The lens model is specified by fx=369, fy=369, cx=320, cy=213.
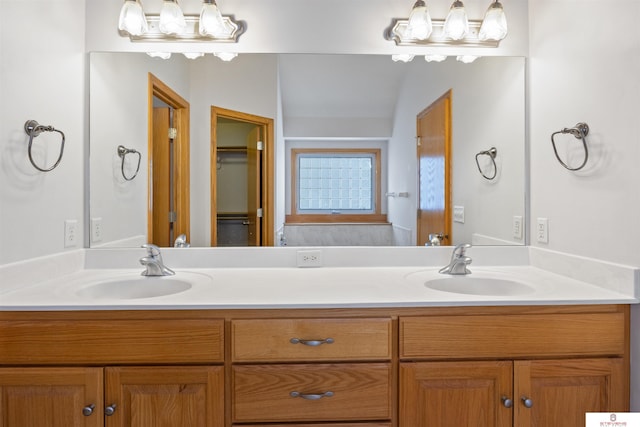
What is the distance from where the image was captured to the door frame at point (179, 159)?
1.76m

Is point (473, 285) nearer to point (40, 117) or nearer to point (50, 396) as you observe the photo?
point (50, 396)

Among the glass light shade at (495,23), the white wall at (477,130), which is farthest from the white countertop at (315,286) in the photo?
the glass light shade at (495,23)

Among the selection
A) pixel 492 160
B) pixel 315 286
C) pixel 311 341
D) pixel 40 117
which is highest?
pixel 40 117

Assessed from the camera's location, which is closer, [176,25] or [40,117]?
[40,117]

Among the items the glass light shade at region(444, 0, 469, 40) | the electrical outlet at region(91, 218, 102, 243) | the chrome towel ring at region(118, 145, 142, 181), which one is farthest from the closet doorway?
the glass light shade at region(444, 0, 469, 40)

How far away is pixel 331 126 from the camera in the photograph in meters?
1.85

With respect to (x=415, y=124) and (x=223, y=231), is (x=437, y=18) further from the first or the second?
(x=223, y=231)

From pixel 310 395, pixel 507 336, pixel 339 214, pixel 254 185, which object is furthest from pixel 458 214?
pixel 310 395

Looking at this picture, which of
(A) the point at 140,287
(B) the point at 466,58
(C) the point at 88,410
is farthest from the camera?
(B) the point at 466,58

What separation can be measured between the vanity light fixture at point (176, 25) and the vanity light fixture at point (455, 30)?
74 centimetres

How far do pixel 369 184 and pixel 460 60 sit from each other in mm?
726

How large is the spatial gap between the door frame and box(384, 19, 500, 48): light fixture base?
104cm

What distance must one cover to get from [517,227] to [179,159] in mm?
1665

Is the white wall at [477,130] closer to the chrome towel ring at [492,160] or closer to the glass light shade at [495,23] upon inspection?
the chrome towel ring at [492,160]
